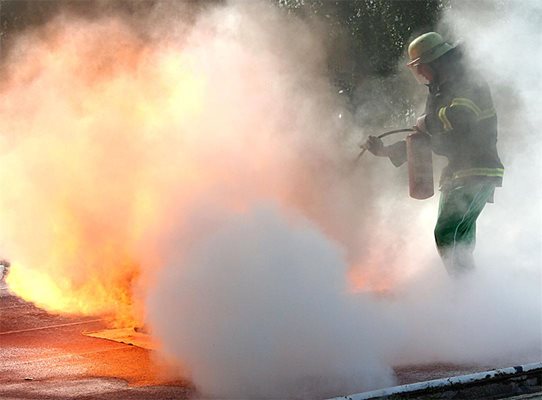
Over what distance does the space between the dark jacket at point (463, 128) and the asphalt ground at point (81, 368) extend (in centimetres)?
192

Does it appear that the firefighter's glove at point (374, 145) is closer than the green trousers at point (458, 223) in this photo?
No

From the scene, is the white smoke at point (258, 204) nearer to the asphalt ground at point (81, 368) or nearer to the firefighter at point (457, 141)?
the asphalt ground at point (81, 368)

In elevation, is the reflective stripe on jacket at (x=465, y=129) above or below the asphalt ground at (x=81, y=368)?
above

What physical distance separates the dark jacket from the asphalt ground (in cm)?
192

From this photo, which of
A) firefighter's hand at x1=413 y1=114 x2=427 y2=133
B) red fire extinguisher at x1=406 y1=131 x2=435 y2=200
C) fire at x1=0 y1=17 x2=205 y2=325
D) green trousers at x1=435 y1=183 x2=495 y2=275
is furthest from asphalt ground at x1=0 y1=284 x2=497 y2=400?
firefighter's hand at x1=413 y1=114 x2=427 y2=133

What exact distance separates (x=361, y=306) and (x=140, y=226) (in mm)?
1796

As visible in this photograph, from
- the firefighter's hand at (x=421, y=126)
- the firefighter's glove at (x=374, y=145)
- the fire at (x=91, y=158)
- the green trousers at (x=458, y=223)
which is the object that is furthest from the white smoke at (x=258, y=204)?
the firefighter's hand at (x=421, y=126)

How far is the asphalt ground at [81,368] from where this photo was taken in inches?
215

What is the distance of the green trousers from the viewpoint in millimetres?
7203

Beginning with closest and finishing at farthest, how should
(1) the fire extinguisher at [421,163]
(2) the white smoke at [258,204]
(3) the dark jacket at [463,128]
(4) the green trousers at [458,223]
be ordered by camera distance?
(2) the white smoke at [258,204] → (3) the dark jacket at [463,128] → (4) the green trousers at [458,223] → (1) the fire extinguisher at [421,163]

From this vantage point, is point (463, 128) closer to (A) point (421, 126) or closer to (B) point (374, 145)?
(A) point (421, 126)

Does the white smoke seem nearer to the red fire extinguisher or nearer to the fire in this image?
the fire

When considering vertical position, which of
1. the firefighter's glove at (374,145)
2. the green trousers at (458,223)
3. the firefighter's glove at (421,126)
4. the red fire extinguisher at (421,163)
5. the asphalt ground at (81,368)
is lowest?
A: the asphalt ground at (81,368)

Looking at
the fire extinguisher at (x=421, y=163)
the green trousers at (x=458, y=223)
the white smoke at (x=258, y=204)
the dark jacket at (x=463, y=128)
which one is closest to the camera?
the white smoke at (x=258, y=204)
